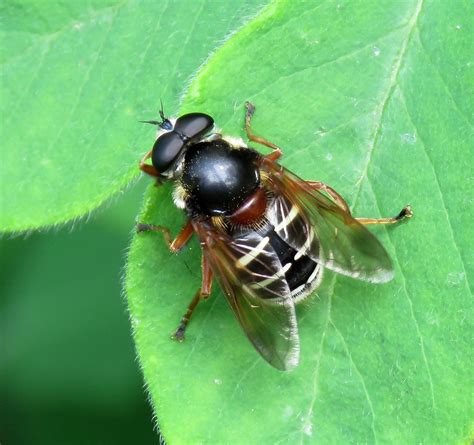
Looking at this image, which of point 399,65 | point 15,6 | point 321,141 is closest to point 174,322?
point 321,141

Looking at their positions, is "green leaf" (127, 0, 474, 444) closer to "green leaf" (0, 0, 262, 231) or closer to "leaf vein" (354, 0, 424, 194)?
"leaf vein" (354, 0, 424, 194)

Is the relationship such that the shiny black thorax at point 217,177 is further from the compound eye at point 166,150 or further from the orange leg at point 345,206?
the orange leg at point 345,206

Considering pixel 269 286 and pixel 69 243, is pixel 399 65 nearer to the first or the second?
pixel 269 286

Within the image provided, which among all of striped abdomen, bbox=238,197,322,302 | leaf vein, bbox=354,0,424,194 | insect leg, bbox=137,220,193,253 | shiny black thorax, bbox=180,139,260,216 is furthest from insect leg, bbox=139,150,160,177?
leaf vein, bbox=354,0,424,194

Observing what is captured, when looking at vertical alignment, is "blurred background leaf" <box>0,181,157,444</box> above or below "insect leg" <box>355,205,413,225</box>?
below

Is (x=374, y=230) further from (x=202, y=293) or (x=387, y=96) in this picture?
(x=202, y=293)

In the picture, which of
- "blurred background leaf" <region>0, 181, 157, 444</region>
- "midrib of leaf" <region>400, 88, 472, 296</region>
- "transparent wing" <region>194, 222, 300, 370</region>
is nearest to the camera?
Answer: "midrib of leaf" <region>400, 88, 472, 296</region>
